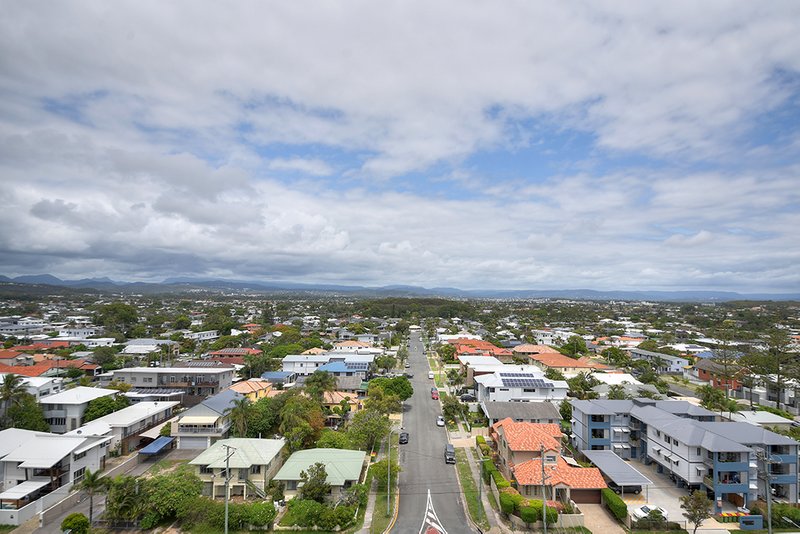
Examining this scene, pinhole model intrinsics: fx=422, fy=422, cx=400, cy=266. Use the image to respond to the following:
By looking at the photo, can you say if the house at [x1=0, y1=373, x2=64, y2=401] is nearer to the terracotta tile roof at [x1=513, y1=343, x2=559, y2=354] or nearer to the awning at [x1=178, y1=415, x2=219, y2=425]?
the awning at [x1=178, y1=415, x2=219, y2=425]

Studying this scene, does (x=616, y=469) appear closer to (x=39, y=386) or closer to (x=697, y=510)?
(x=697, y=510)

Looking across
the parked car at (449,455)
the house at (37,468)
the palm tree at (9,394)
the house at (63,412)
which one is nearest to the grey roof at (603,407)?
the parked car at (449,455)

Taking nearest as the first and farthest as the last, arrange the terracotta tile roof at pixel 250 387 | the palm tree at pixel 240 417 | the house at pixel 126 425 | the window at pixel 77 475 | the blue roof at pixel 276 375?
the window at pixel 77 475 < the house at pixel 126 425 < the palm tree at pixel 240 417 < the terracotta tile roof at pixel 250 387 < the blue roof at pixel 276 375

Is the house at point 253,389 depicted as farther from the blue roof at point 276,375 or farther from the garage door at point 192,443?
the garage door at point 192,443

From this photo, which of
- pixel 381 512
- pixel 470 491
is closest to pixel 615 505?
pixel 470 491

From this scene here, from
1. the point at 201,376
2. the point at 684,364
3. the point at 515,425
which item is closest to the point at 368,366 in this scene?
the point at 201,376

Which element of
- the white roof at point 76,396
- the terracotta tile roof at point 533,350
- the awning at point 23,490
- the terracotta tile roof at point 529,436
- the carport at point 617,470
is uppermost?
the white roof at point 76,396

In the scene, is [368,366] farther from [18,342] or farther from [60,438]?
[18,342]

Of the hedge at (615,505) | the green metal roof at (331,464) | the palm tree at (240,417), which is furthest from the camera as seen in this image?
the palm tree at (240,417)
